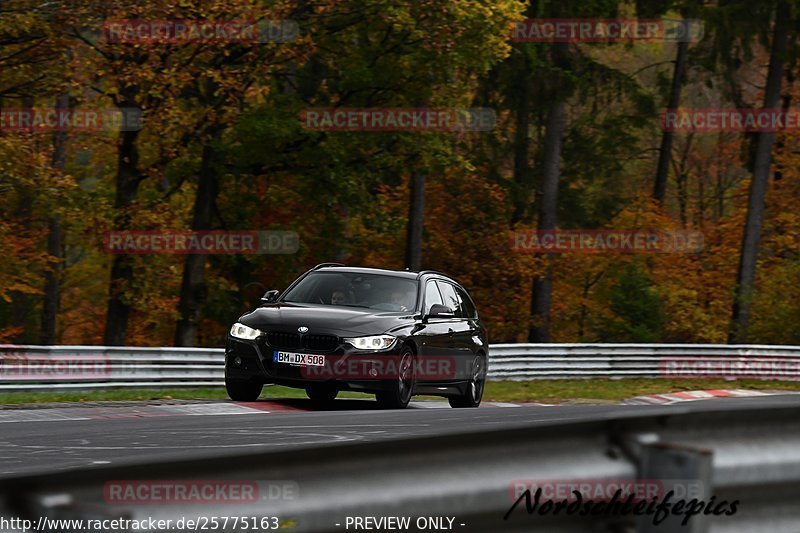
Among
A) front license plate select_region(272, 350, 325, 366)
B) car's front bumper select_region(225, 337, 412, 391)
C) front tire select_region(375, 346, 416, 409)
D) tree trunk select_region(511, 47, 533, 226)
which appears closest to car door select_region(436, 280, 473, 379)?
front tire select_region(375, 346, 416, 409)

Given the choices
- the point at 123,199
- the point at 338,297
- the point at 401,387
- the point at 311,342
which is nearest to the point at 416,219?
the point at 123,199

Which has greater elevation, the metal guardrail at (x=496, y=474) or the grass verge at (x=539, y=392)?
the metal guardrail at (x=496, y=474)

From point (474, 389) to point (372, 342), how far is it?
3525 mm

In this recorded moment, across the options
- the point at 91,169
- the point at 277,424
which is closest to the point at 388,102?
the point at 91,169

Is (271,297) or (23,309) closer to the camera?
(271,297)

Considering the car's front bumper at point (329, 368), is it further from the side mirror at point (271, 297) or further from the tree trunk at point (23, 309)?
the tree trunk at point (23, 309)

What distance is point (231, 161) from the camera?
112ft

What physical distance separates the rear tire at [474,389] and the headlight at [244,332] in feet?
11.6

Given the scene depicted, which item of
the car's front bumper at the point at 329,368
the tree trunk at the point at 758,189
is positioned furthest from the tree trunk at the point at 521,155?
the car's front bumper at the point at 329,368

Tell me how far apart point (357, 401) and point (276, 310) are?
245cm

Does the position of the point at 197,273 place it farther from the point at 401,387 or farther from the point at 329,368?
the point at 329,368

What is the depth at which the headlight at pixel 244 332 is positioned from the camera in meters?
14.9

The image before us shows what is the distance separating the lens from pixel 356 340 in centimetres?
1454

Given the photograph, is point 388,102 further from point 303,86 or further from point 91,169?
point 91,169
